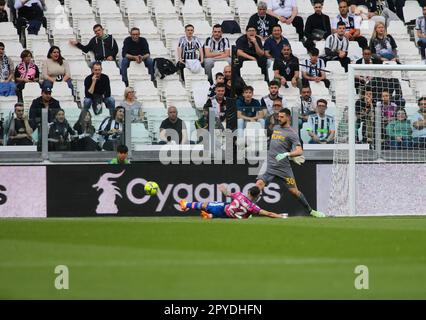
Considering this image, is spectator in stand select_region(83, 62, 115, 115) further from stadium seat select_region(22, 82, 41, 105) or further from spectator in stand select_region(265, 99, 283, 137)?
spectator in stand select_region(265, 99, 283, 137)

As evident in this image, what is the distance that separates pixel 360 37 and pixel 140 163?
292 inches

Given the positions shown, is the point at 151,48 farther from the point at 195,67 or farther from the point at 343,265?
the point at 343,265

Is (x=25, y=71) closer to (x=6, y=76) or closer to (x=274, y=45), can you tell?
(x=6, y=76)

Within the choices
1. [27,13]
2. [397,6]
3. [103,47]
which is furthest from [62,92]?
[397,6]

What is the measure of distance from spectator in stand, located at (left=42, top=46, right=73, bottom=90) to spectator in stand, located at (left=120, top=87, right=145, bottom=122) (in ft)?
6.49

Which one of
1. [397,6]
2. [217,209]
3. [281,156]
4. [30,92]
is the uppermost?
[397,6]

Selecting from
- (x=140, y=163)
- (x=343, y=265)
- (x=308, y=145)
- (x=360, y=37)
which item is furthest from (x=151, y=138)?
(x=343, y=265)

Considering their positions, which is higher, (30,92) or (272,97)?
(30,92)

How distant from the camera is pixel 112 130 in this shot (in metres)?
24.4

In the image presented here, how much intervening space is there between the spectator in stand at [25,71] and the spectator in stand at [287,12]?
624 cm

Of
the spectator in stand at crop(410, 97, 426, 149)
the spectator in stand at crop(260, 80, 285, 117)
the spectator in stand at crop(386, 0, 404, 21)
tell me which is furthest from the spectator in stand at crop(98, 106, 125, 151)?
the spectator in stand at crop(386, 0, 404, 21)

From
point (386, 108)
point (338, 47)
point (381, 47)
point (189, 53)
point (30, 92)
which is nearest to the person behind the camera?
point (386, 108)

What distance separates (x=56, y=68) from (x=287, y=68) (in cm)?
521

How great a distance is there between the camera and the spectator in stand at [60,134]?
2406cm
